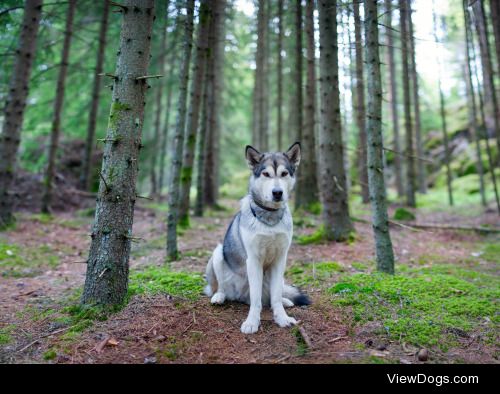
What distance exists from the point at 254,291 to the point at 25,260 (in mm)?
5792

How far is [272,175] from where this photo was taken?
4445 millimetres

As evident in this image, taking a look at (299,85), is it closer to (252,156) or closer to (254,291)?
(252,156)

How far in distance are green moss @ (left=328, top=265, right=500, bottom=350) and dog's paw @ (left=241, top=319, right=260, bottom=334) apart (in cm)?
125

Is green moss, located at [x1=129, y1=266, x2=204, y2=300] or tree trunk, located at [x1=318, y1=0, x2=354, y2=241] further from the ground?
tree trunk, located at [x1=318, y1=0, x2=354, y2=241]

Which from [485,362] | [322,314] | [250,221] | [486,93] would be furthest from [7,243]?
[486,93]

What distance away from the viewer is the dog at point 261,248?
4.31m

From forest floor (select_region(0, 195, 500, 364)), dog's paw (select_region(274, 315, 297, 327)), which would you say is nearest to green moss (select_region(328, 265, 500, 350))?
forest floor (select_region(0, 195, 500, 364))

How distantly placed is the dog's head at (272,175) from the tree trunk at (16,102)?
8302 millimetres

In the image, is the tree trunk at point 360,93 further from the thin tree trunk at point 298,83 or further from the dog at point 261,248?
the dog at point 261,248

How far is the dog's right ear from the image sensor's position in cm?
472

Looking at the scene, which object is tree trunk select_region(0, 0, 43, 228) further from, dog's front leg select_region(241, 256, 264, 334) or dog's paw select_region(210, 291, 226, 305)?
dog's front leg select_region(241, 256, 264, 334)

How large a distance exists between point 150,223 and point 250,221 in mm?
8631
